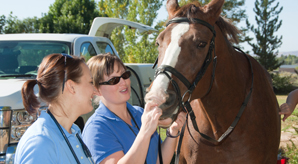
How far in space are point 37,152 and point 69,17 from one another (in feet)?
85.4

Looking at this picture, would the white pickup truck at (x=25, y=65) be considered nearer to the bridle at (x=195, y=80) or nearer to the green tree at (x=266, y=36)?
the bridle at (x=195, y=80)

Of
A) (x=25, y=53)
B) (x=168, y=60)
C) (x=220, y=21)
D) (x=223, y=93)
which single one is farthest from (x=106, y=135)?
(x=25, y=53)

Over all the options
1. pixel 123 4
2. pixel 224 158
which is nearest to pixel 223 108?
pixel 224 158

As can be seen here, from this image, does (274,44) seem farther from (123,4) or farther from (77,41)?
(77,41)

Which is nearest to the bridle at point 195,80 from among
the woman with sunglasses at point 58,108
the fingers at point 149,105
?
the fingers at point 149,105

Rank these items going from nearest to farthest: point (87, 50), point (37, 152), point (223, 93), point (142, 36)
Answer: point (37, 152) → point (223, 93) → point (87, 50) → point (142, 36)

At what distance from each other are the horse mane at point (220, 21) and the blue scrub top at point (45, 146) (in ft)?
4.62

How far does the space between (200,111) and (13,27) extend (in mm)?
24800

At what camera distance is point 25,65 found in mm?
4133

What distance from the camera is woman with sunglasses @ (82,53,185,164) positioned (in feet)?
5.20

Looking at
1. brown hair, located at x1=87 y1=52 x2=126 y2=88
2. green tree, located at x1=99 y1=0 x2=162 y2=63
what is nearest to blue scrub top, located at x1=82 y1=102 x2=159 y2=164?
brown hair, located at x1=87 y1=52 x2=126 y2=88

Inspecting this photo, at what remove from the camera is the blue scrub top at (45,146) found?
1.21 metres

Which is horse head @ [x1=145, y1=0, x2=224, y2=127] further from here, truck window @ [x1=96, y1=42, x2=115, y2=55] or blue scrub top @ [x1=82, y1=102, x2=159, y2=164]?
truck window @ [x1=96, y1=42, x2=115, y2=55]

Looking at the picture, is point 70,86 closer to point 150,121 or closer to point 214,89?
point 150,121
